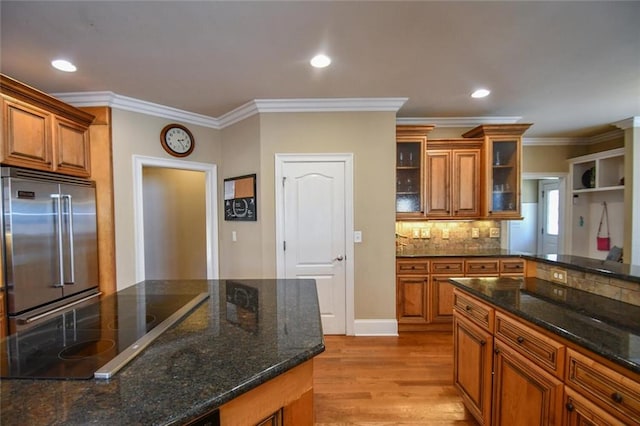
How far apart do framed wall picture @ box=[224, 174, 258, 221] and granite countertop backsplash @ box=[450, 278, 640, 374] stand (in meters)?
2.24

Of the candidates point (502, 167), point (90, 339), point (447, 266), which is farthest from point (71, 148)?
point (502, 167)

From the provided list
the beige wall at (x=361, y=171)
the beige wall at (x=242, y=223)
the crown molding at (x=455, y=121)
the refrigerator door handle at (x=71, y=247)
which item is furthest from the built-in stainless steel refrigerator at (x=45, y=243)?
the crown molding at (x=455, y=121)

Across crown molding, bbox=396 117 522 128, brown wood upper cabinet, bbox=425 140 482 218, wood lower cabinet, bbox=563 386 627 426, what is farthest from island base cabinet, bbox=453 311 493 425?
crown molding, bbox=396 117 522 128

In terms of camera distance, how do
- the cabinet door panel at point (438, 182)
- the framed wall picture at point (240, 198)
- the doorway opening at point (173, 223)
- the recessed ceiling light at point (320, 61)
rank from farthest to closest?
the doorway opening at point (173, 223) < the cabinet door panel at point (438, 182) < the framed wall picture at point (240, 198) < the recessed ceiling light at point (320, 61)

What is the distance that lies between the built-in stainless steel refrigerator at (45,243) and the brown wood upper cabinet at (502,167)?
4.40m

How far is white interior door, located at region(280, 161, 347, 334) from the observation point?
3188mm

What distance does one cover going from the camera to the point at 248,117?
330 cm

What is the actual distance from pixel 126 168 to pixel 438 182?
3616 mm

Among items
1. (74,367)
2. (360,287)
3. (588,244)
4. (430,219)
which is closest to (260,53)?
(74,367)

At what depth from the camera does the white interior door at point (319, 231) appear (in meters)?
3.19

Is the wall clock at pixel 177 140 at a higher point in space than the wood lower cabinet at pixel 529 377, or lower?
higher

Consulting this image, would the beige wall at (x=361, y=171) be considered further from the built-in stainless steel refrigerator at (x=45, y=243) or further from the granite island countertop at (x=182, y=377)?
the granite island countertop at (x=182, y=377)

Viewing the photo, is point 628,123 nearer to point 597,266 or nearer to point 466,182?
point 466,182

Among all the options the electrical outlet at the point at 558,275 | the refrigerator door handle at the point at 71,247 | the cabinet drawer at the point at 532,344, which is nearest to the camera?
the cabinet drawer at the point at 532,344
